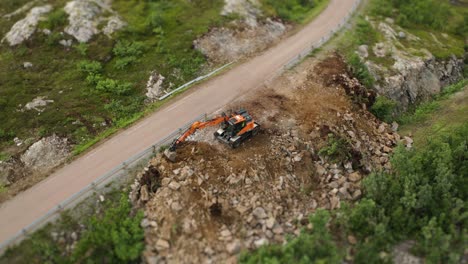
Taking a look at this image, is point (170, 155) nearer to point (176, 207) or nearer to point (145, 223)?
point (176, 207)

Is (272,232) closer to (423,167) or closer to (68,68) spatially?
(423,167)

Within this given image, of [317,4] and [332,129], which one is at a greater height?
[317,4]

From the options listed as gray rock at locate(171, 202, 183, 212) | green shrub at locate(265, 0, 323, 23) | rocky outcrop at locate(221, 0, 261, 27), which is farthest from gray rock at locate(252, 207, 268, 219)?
green shrub at locate(265, 0, 323, 23)

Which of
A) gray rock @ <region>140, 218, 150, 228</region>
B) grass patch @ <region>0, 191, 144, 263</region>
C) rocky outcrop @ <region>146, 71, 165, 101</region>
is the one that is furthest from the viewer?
rocky outcrop @ <region>146, 71, 165, 101</region>

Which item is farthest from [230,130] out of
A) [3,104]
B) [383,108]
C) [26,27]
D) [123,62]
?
[26,27]

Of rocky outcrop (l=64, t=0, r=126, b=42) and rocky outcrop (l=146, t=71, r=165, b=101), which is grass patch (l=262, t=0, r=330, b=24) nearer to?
rocky outcrop (l=146, t=71, r=165, b=101)

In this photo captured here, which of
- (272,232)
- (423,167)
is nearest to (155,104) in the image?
(272,232)
